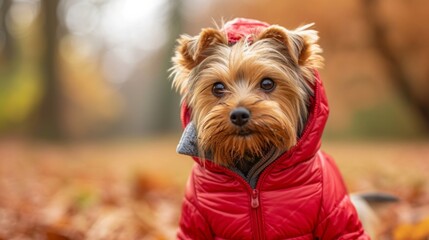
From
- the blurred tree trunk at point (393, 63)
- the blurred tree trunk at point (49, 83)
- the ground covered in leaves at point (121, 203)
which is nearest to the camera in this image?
the ground covered in leaves at point (121, 203)

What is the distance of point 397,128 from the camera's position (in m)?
→ 18.5

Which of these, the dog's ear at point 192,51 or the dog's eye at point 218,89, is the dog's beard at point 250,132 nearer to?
the dog's eye at point 218,89

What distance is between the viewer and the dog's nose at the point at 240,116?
351 cm

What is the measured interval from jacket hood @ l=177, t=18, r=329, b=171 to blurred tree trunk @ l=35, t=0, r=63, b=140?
1696 cm

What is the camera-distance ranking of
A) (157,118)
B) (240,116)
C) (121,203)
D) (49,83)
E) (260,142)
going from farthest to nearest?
(157,118) < (49,83) < (121,203) < (260,142) < (240,116)

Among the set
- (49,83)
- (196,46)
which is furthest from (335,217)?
(49,83)

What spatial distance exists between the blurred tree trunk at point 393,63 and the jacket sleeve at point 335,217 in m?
11.2

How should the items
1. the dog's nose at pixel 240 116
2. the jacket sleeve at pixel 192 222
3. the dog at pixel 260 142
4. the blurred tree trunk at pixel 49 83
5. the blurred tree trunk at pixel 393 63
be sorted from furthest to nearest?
the blurred tree trunk at pixel 49 83
the blurred tree trunk at pixel 393 63
the jacket sleeve at pixel 192 222
the dog at pixel 260 142
the dog's nose at pixel 240 116

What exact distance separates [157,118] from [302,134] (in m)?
29.8

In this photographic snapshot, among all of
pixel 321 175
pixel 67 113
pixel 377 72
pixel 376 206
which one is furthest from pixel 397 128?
pixel 321 175

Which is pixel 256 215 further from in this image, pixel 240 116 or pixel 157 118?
pixel 157 118

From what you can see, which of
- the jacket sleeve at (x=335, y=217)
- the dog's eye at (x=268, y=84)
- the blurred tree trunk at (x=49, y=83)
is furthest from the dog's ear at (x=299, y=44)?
the blurred tree trunk at (x=49, y=83)

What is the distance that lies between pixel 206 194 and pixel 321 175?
0.73 meters

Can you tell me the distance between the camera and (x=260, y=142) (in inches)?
144
